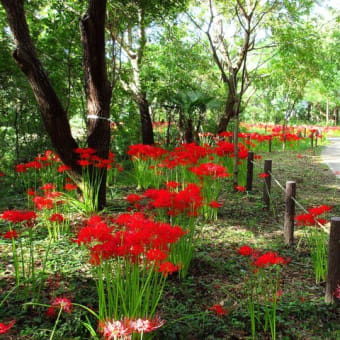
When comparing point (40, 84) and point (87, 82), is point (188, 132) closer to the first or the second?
point (87, 82)

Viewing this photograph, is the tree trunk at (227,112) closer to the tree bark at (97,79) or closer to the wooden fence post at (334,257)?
the tree bark at (97,79)

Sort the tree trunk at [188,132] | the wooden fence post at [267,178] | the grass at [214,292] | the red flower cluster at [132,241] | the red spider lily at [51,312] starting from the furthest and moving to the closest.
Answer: the tree trunk at [188,132] → the wooden fence post at [267,178] → the grass at [214,292] → the red spider lily at [51,312] → the red flower cluster at [132,241]

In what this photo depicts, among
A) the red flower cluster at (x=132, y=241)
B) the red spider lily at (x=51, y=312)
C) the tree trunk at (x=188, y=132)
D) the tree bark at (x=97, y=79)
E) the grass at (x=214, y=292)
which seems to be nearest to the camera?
the red flower cluster at (x=132, y=241)

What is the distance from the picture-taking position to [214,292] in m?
2.88

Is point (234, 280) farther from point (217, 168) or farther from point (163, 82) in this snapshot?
point (163, 82)

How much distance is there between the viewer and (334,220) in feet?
8.55

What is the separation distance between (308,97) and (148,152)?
25.0 metres

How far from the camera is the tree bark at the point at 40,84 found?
392 cm

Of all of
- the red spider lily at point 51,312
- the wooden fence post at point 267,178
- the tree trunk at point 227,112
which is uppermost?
the tree trunk at point 227,112

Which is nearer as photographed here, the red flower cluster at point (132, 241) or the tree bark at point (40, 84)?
the red flower cluster at point (132, 241)

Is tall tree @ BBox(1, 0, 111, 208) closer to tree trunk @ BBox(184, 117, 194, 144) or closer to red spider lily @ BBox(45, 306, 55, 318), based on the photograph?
red spider lily @ BBox(45, 306, 55, 318)

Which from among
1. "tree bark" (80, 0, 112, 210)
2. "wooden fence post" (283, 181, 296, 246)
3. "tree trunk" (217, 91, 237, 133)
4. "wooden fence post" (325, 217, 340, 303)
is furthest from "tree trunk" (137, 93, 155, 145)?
"wooden fence post" (325, 217, 340, 303)

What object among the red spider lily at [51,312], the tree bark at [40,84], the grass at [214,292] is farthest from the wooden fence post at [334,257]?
the tree bark at [40,84]

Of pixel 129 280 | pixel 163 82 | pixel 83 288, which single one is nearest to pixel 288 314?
pixel 129 280
